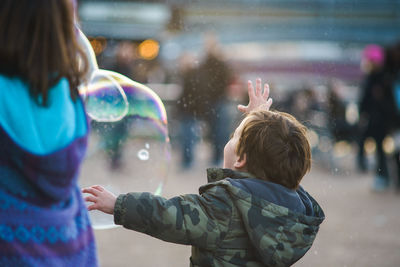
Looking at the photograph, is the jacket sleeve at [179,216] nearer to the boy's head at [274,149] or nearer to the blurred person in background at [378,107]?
the boy's head at [274,149]

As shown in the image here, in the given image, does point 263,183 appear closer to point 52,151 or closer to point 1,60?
point 52,151

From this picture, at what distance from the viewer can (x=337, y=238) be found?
16.3 ft

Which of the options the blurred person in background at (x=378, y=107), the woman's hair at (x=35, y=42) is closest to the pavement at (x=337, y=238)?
the blurred person in background at (x=378, y=107)

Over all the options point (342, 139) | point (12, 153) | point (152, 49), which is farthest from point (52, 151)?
point (152, 49)

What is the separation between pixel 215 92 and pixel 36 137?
5.90 m

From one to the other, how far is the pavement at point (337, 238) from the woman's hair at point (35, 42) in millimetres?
2654

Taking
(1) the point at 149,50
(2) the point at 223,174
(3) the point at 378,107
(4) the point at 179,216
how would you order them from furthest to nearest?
(1) the point at 149,50, (3) the point at 378,107, (2) the point at 223,174, (4) the point at 179,216

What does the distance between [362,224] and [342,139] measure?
4.51m

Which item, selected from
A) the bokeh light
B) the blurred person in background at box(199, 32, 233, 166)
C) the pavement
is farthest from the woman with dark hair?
the bokeh light

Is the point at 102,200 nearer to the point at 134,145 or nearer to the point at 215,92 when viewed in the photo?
Answer: the point at 134,145

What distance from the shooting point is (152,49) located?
45.4 feet

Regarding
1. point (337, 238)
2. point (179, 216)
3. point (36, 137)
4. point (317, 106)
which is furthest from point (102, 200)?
point (317, 106)

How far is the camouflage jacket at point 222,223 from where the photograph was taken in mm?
1921

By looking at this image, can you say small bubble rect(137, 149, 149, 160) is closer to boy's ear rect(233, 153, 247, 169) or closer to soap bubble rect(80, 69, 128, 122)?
soap bubble rect(80, 69, 128, 122)
